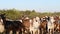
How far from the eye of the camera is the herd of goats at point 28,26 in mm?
10523

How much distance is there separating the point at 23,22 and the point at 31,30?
67cm

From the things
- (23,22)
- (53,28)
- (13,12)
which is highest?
(23,22)

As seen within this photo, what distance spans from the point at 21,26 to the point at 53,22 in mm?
2528

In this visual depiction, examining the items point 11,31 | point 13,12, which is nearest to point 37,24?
point 11,31

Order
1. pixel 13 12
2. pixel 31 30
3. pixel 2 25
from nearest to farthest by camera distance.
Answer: pixel 2 25 < pixel 31 30 < pixel 13 12

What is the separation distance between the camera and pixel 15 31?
1062cm

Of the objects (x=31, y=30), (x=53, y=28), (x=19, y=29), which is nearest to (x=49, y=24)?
(x=53, y=28)

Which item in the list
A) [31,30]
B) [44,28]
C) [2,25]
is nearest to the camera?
[2,25]

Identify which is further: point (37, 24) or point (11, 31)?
point (37, 24)

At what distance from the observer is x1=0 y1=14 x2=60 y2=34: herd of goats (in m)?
10.5

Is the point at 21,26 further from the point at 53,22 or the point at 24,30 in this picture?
the point at 53,22

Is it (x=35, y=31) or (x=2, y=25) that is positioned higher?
(x=2, y=25)

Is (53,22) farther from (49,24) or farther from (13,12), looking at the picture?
(13,12)

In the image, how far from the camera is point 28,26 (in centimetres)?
1120
